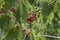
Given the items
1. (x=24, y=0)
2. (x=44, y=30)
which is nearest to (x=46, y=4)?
(x=24, y=0)

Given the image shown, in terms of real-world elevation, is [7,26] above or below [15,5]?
below

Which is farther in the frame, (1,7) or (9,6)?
(1,7)

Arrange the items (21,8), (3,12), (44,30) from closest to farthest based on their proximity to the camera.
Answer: (21,8)
(3,12)
(44,30)

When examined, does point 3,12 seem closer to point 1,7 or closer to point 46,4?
point 1,7

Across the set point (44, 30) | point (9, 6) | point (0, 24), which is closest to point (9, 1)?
point (9, 6)

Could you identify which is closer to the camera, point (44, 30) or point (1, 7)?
point (1, 7)

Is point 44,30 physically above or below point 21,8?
below

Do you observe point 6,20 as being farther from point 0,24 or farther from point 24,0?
point 24,0

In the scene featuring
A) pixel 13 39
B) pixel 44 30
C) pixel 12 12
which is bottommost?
pixel 44 30

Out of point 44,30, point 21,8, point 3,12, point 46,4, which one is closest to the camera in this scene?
point 21,8
